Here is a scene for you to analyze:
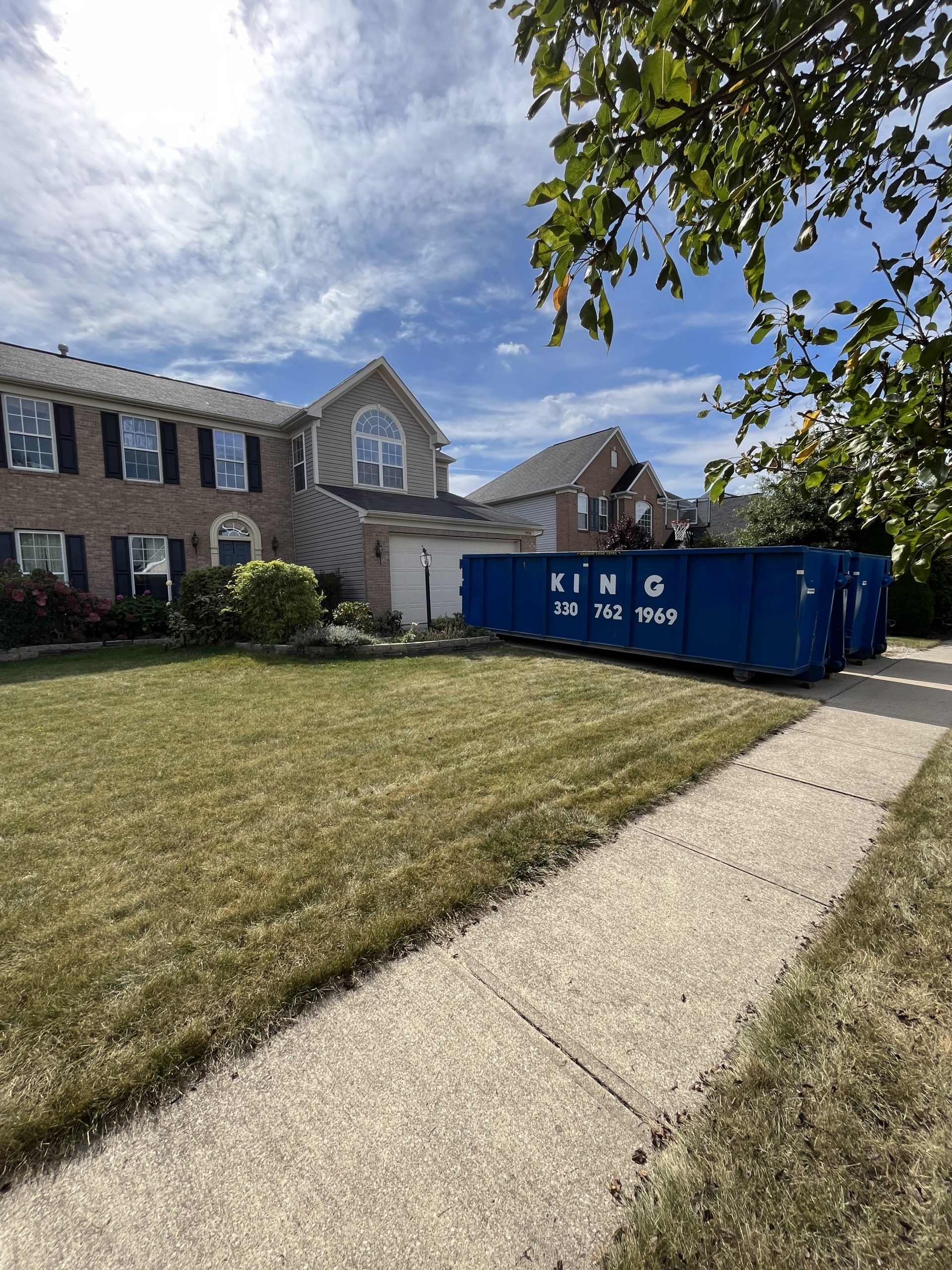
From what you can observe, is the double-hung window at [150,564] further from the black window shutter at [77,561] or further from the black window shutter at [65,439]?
the black window shutter at [65,439]

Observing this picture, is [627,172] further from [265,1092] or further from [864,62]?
[265,1092]

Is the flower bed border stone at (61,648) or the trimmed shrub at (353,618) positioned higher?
the trimmed shrub at (353,618)

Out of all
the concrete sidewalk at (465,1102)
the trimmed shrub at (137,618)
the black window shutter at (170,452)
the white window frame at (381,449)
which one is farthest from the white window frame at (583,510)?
the concrete sidewalk at (465,1102)

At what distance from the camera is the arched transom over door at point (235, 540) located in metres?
15.7

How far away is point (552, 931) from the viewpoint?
8.67 ft

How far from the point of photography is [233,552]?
634 inches

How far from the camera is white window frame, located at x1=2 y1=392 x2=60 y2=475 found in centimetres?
1288

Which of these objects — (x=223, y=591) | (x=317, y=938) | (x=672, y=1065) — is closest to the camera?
(x=672, y=1065)

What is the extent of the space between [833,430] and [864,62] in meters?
1.19

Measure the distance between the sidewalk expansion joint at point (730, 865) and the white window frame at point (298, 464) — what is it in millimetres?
15231

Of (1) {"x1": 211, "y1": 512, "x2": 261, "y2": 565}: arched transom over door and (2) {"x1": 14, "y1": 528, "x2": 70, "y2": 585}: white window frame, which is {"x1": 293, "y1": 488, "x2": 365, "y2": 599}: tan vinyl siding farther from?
(2) {"x1": 14, "y1": 528, "x2": 70, "y2": 585}: white window frame

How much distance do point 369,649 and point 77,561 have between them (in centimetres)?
901

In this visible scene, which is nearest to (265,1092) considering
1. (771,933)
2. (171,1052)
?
(171,1052)

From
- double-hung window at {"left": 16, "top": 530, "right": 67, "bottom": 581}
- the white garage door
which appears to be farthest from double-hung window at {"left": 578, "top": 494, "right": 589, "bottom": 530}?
double-hung window at {"left": 16, "top": 530, "right": 67, "bottom": 581}
